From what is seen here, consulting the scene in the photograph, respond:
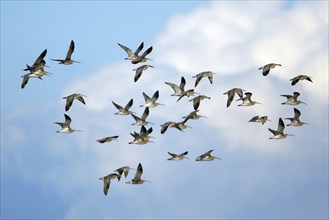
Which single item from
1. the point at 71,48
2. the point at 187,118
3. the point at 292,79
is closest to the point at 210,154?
the point at 187,118

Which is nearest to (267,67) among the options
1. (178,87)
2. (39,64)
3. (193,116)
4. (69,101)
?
(193,116)

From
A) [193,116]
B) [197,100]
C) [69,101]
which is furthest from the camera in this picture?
[193,116]

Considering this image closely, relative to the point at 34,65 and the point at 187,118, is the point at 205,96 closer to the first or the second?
the point at 187,118

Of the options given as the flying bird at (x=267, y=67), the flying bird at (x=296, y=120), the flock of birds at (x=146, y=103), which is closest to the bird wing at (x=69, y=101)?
the flock of birds at (x=146, y=103)

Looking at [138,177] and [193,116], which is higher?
[193,116]

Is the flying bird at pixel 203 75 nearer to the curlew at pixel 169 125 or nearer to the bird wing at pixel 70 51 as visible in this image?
the curlew at pixel 169 125

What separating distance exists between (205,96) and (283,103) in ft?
19.4

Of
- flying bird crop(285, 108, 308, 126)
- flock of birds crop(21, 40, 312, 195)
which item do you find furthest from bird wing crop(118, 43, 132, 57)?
flying bird crop(285, 108, 308, 126)

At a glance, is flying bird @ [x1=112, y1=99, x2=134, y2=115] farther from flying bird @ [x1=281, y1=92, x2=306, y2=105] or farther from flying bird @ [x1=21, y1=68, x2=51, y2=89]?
flying bird @ [x1=281, y1=92, x2=306, y2=105]

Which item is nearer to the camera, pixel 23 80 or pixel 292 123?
pixel 23 80

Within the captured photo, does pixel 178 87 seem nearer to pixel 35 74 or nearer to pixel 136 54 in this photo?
pixel 136 54

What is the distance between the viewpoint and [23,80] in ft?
241

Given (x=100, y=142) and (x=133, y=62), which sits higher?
(x=133, y=62)

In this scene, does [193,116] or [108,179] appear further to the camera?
[193,116]
